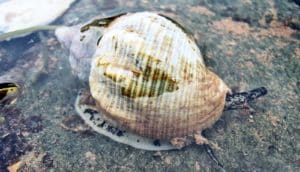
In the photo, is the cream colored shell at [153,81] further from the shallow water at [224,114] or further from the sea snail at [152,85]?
the shallow water at [224,114]

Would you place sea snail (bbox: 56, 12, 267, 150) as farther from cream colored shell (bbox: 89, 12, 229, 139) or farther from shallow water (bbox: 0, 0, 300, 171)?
shallow water (bbox: 0, 0, 300, 171)

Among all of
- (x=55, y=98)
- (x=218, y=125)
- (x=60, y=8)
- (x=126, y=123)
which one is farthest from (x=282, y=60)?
(x=60, y=8)

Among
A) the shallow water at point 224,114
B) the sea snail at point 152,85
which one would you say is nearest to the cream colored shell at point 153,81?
the sea snail at point 152,85

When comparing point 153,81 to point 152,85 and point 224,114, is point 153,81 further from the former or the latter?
point 224,114

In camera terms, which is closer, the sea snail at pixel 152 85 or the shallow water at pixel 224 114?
the sea snail at pixel 152 85

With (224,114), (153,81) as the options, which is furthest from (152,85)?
(224,114)

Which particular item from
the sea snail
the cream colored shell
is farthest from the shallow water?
the cream colored shell
